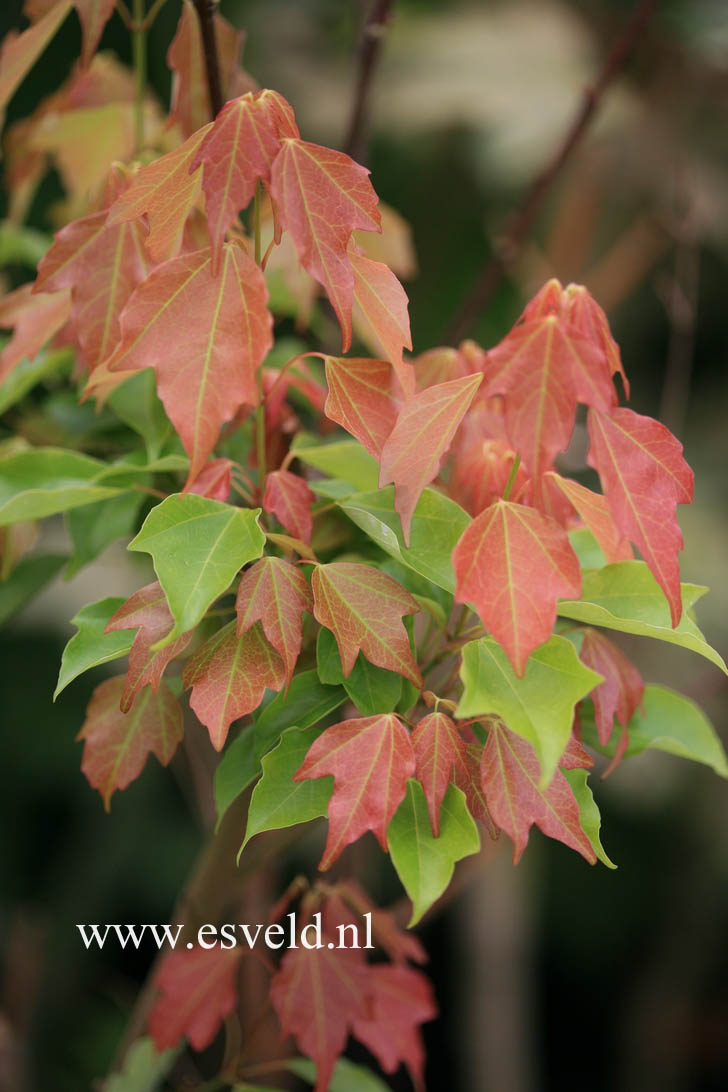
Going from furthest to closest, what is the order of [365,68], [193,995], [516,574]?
[365,68] < [193,995] < [516,574]

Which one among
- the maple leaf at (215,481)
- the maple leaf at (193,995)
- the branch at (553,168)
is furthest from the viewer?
the branch at (553,168)

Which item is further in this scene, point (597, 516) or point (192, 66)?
point (192, 66)

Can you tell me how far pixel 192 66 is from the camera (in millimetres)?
553

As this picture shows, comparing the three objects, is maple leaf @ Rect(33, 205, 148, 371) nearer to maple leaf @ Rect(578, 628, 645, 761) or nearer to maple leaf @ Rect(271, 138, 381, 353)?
maple leaf @ Rect(271, 138, 381, 353)

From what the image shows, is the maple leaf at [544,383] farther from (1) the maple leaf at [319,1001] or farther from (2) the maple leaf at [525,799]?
(1) the maple leaf at [319,1001]

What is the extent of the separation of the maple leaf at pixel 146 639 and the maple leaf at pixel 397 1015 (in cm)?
31

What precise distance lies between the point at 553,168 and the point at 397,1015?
615 millimetres

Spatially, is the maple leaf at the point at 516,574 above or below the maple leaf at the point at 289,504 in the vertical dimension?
above

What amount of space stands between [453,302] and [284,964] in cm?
139

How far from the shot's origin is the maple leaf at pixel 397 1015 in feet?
1.98

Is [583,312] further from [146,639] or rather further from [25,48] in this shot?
[25,48]

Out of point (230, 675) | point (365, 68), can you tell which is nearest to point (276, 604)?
point (230, 675)

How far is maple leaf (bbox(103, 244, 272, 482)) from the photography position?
1.25ft

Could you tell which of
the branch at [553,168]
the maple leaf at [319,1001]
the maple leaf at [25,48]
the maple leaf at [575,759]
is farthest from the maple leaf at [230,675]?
the branch at [553,168]
